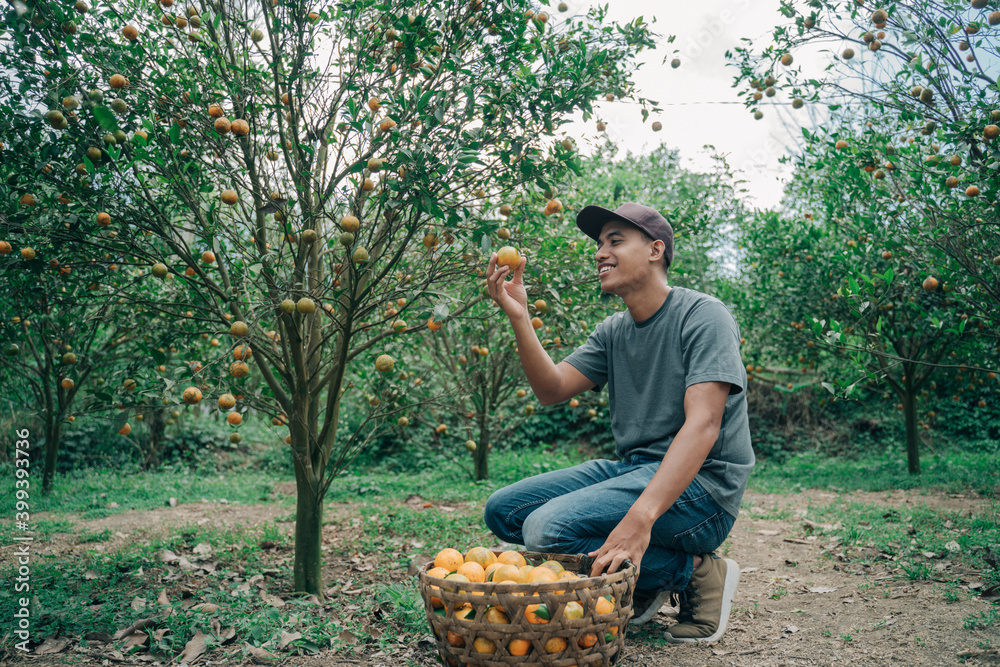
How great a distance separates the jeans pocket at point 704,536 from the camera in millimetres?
2311

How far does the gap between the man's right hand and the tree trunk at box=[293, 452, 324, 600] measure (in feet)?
4.56

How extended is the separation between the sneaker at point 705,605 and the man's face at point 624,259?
1150mm

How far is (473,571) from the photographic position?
6.23 ft

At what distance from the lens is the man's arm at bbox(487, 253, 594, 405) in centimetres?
241

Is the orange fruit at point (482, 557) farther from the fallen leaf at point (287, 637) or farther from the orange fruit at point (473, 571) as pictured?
the fallen leaf at point (287, 637)

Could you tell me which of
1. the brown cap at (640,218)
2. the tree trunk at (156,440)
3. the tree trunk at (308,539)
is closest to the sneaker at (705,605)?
the brown cap at (640,218)

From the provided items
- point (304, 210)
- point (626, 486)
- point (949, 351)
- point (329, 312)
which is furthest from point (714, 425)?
point (949, 351)

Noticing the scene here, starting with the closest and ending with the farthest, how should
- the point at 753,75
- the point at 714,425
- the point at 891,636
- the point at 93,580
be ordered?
1. the point at 714,425
2. the point at 891,636
3. the point at 93,580
4. the point at 753,75

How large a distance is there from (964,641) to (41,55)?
4.26 metres

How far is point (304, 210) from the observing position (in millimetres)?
2730

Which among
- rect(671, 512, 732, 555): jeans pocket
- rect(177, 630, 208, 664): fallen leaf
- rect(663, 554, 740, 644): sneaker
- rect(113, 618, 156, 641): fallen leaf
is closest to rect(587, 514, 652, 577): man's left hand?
rect(671, 512, 732, 555): jeans pocket

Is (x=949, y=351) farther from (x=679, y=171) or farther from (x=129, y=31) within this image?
(x=129, y=31)

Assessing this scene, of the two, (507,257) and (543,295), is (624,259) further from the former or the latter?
(543,295)

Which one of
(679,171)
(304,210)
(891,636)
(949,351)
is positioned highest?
(679,171)
